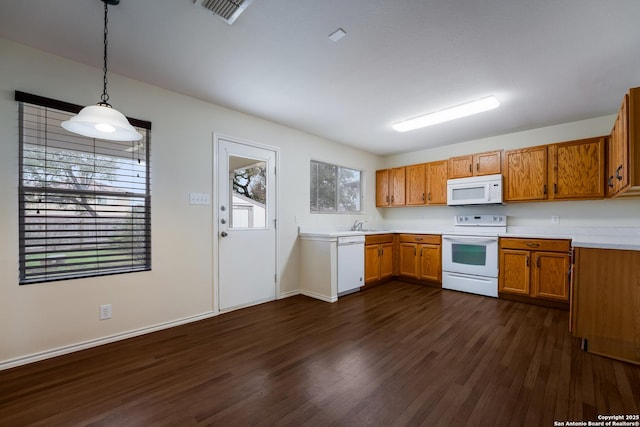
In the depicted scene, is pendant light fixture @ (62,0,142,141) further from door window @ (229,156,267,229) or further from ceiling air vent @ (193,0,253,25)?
door window @ (229,156,267,229)

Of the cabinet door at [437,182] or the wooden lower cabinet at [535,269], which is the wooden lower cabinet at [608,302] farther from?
the cabinet door at [437,182]

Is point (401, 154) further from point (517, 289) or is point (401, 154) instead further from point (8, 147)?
point (8, 147)

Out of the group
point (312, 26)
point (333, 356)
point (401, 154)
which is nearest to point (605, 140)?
point (401, 154)

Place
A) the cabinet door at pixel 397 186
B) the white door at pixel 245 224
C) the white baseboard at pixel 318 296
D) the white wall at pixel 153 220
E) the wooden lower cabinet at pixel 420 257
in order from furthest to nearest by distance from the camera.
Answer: the cabinet door at pixel 397 186 → the wooden lower cabinet at pixel 420 257 → the white baseboard at pixel 318 296 → the white door at pixel 245 224 → the white wall at pixel 153 220

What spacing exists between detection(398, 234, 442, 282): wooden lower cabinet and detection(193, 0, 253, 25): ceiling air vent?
4044mm

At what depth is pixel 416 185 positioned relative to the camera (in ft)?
16.5

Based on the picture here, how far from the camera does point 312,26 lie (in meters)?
1.94

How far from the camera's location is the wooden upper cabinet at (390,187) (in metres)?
5.28

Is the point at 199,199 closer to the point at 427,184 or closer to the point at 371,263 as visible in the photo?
the point at 371,263

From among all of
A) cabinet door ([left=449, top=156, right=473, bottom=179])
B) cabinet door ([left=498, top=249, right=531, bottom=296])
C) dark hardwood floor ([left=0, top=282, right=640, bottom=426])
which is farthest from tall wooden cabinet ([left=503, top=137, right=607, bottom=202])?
dark hardwood floor ([left=0, top=282, right=640, bottom=426])

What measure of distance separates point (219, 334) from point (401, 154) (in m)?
4.72

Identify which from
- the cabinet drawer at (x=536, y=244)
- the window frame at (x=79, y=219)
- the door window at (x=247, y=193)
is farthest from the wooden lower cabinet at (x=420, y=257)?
the window frame at (x=79, y=219)

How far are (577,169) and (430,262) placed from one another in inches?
90.9

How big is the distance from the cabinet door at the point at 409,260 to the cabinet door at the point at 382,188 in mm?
1045
